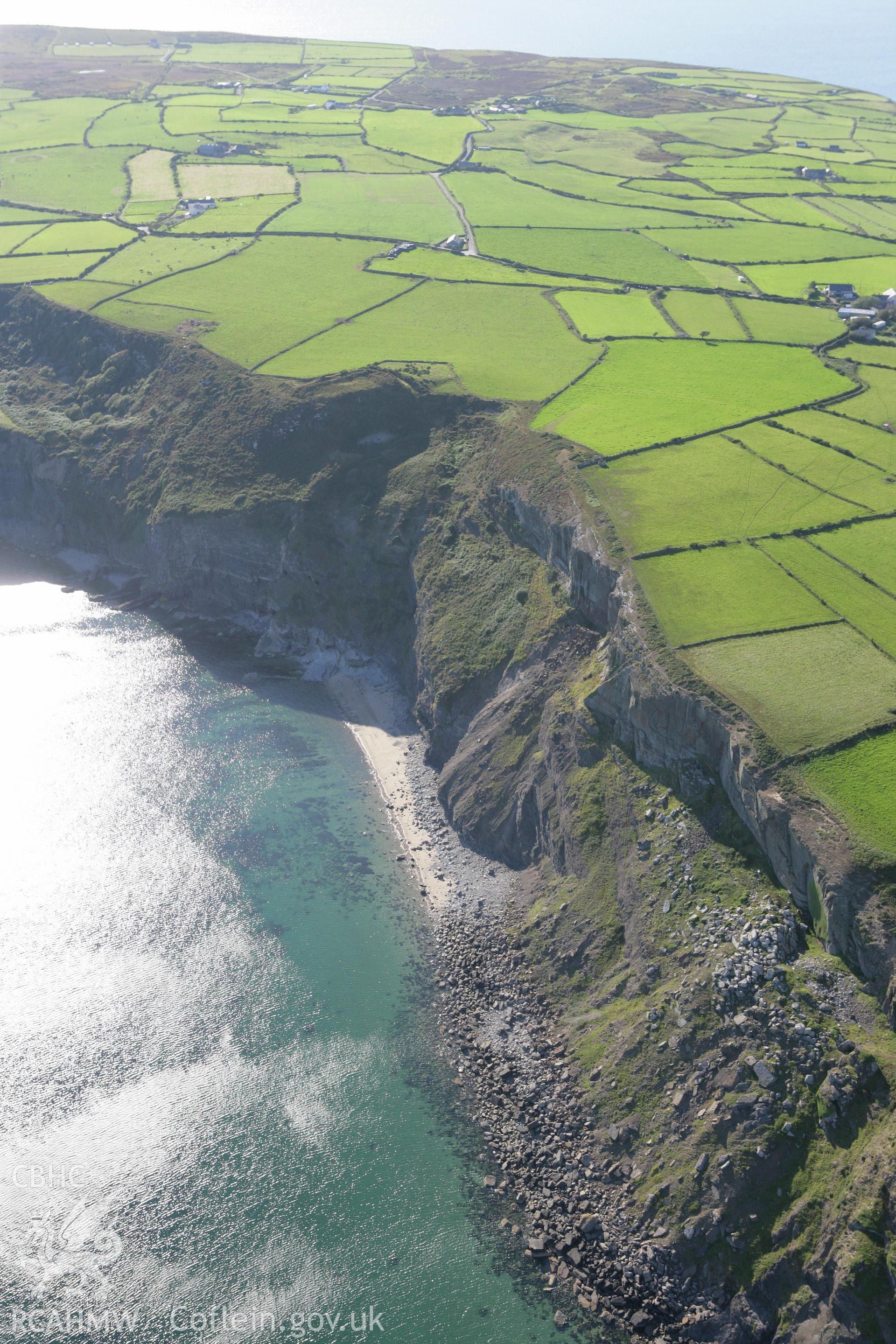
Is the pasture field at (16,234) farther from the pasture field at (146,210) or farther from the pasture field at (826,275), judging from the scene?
the pasture field at (826,275)

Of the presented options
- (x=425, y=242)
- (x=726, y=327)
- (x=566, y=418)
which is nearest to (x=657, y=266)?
(x=726, y=327)

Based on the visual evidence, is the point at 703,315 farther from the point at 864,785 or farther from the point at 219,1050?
the point at 219,1050

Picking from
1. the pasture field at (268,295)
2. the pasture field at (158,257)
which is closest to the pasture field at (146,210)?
the pasture field at (158,257)

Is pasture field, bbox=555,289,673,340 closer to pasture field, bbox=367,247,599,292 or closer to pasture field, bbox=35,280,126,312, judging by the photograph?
pasture field, bbox=367,247,599,292

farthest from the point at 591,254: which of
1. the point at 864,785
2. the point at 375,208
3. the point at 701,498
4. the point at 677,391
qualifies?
the point at 864,785

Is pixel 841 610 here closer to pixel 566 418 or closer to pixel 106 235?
pixel 566 418

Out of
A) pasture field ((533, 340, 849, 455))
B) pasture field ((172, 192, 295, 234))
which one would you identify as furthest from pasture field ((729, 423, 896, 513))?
pasture field ((172, 192, 295, 234))
